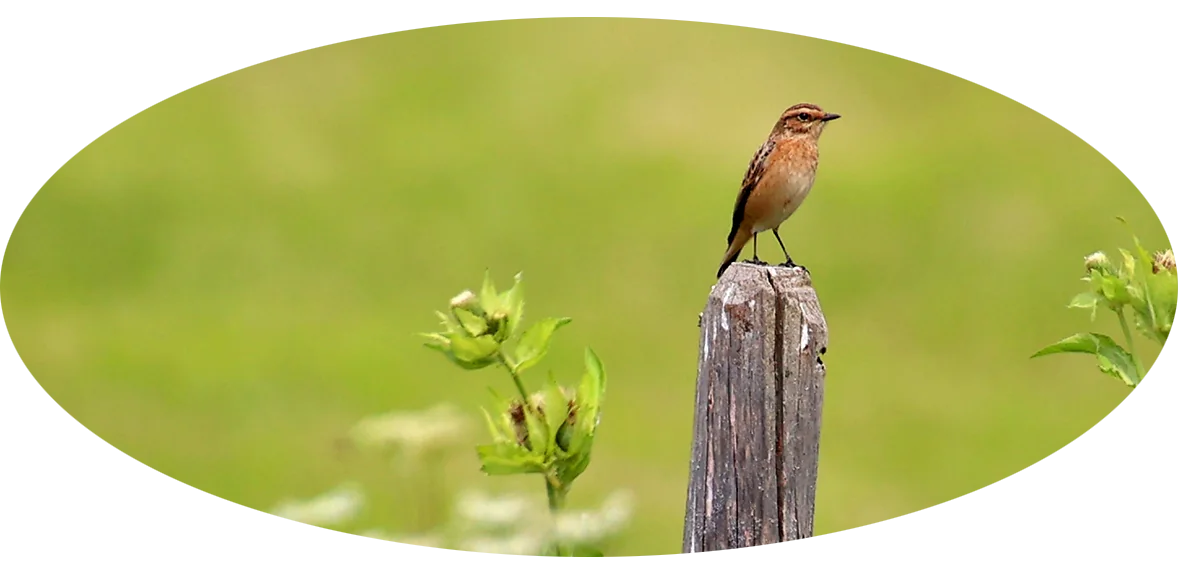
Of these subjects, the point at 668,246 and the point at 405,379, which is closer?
the point at 405,379

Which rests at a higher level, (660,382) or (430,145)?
(430,145)

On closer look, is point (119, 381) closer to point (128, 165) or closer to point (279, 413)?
point (279, 413)

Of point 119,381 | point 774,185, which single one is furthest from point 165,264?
point 774,185

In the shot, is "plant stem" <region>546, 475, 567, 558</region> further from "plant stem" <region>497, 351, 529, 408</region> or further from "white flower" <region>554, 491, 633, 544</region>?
"plant stem" <region>497, 351, 529, 408</region>

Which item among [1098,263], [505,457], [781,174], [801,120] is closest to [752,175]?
[781,174]

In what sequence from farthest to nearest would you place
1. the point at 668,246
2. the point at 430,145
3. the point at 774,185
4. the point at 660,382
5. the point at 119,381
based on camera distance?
the point at 430,145 → the point at 668,246 → the point at 660,382 → the point at 119,381 → the point at 774,185

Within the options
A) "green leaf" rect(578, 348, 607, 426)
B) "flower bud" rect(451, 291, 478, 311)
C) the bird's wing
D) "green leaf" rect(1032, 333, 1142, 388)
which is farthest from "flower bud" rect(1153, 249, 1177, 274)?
"flower bud" rect(451, 291, 478, 311)

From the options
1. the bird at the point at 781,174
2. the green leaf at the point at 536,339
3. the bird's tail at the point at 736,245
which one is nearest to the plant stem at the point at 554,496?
the green leaf at the point at 536,339
